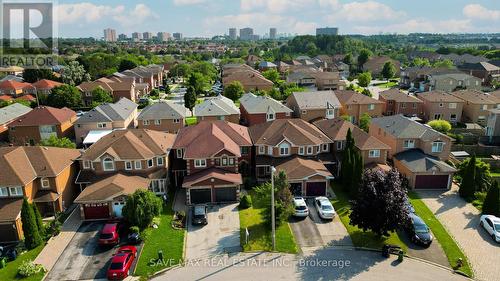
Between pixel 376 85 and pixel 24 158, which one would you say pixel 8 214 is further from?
pixel 376 85

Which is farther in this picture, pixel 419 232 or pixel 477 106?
pixel 477 106

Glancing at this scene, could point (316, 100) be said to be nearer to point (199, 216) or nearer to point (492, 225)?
point (492, 225)

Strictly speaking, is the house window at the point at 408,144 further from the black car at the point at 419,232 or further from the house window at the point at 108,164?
the house window at the point at 108,164

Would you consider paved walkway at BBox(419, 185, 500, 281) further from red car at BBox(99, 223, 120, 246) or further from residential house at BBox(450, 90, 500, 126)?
residential house at BBox(450, 90, 500, 126)

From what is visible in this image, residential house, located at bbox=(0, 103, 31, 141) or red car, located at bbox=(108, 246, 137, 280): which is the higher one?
residential house, located at bbox=(0, 103, 31, 141)

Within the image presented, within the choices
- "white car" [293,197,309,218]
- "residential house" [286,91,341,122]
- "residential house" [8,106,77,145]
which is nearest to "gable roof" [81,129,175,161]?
"white car" [293,197,309,218]

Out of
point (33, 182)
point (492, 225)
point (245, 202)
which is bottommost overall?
point (245, 202)

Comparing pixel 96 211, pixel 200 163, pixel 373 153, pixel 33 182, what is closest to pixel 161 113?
pixel 200 163
